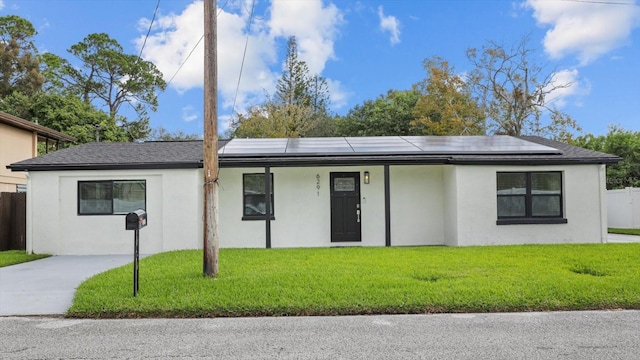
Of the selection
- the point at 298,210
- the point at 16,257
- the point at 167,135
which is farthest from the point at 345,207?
the point at 167,135

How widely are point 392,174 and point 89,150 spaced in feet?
29.0

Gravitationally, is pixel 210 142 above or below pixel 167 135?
below

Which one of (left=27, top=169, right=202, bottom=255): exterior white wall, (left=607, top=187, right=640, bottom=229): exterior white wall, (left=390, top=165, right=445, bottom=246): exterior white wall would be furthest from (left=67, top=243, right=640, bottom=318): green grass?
(left=607, top=187, right=640, bottom=229): exterior white wall

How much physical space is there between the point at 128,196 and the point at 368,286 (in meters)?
7.59

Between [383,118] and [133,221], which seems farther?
[383,118]

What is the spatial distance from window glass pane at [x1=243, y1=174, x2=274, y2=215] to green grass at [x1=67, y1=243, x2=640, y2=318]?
295cm

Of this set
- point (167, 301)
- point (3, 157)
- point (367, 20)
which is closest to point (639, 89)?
point (367, 20)

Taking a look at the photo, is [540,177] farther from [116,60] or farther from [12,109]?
[116,60]

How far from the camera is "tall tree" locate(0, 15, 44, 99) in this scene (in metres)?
28.0

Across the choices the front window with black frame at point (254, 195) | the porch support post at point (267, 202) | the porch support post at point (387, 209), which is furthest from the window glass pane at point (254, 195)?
the porch support post at point (387, 209)

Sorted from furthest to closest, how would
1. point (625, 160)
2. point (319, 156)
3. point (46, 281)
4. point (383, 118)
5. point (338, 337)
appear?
point (383, 118) < point (625, 160) < point (319, 156) < point (46, 281) < point (338, 337)

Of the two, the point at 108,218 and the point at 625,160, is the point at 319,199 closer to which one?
the point at 108,218

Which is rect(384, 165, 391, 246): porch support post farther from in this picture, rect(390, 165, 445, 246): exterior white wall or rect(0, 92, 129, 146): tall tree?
rect(0, 92, 129, 146): tall tree

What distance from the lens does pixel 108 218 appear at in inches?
422
